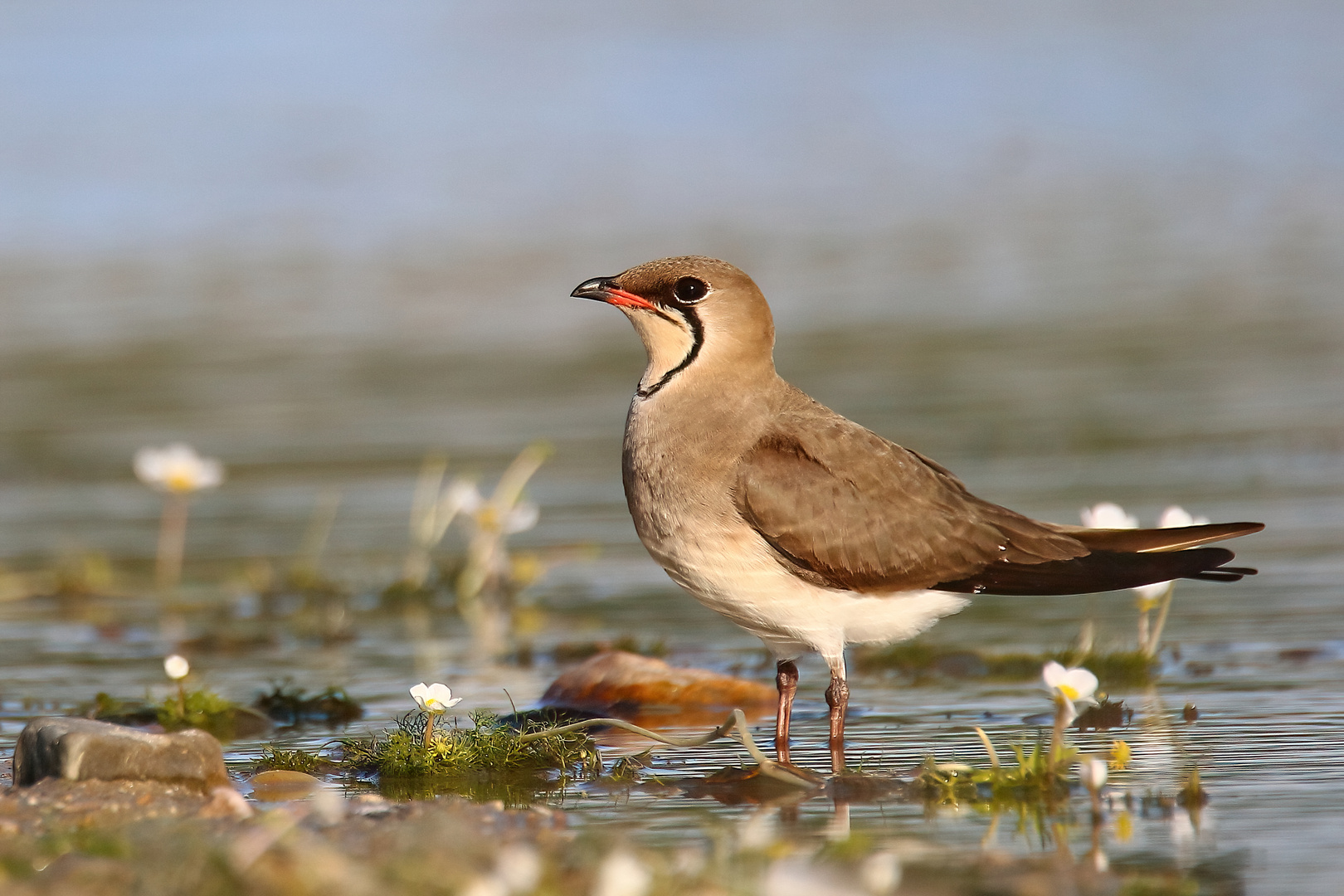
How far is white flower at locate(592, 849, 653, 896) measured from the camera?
359 centimetres

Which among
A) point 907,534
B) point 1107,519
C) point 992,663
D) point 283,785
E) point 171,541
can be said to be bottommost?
point 283,785

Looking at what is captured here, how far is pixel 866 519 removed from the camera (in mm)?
6117

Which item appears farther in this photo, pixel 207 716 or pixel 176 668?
pixel 207 716

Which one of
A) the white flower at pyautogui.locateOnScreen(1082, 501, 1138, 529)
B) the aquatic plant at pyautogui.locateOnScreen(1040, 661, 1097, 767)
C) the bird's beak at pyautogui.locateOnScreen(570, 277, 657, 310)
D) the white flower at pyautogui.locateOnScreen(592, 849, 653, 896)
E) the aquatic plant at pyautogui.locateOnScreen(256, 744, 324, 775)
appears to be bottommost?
the white flower at pyautogui.locateOnScreen(592, 849, 653, 896)

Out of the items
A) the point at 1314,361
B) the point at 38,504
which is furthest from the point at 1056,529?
the point at 1314,361

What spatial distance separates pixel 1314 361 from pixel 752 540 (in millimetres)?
9314

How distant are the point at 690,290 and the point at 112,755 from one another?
2.41 metres

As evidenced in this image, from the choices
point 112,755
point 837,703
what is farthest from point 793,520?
point 112,755

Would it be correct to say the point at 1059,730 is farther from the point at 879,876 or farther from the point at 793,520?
the point at 879,876

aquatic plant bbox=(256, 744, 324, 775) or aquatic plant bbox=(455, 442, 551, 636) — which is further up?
aquatic plant bbox=(455, 442, 551, 636)

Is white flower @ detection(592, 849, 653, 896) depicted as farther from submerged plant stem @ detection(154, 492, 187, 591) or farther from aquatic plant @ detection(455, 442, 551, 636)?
submerged plant stem @ detection(154, 492, 187, 591)

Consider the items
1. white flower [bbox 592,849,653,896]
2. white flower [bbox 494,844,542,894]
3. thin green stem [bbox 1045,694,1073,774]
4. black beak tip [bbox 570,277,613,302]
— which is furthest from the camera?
black beak tip [bbox 570,277,613,302]

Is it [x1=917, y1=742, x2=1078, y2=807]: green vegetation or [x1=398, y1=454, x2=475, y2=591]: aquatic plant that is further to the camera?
[x1=398, y1=454, x2=475, y2=591]: aquatic plant

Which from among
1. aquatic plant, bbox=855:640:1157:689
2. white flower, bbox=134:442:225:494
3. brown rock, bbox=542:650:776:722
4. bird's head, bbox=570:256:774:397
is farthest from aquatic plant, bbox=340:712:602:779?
white flower, bbox=134:442:225:494
